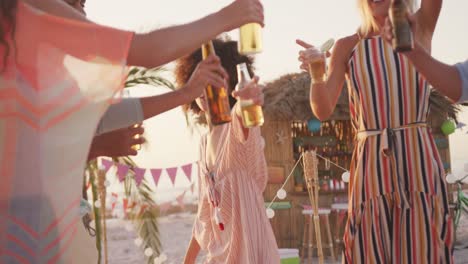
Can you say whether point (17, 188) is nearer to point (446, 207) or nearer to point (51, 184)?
point (51, 184)

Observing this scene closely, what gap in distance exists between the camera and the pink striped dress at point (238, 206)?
394 cm

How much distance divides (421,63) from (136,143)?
115 cm

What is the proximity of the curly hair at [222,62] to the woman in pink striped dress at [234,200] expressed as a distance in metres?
0.56

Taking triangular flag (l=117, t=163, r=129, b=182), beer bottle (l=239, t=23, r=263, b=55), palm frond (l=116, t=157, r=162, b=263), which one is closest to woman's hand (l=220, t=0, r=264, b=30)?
beer bottle (l=239, t=23, r=263, b=55)

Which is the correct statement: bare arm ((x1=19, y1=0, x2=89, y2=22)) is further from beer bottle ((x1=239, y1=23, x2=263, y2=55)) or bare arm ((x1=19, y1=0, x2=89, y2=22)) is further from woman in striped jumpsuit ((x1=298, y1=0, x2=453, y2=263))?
woman in striped jumpsuit ((x1=298, y1=0, x2=453, y2=263))

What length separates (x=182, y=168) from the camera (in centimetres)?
1143

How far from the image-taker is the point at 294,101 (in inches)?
525

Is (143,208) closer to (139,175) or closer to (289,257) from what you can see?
(139,175)

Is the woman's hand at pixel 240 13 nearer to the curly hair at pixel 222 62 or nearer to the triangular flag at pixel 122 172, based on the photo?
the curly hair at pixel 222 62

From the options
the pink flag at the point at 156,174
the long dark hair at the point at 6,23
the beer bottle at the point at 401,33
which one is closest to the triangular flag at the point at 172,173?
the pink flag at the point at 156,174

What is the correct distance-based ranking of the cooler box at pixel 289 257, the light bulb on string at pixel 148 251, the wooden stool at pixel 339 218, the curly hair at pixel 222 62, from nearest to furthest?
the curly hair at pixel 222 62
the cooler box at pixel 289 257
the light bulb on string at pixel 148 251
the wooden stool at pixel 339 218

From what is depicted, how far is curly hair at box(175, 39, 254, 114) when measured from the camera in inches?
188

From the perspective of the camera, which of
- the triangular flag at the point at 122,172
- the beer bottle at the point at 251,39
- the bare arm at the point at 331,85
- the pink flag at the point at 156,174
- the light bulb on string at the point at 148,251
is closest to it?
the beer bottle at the point at 251,39

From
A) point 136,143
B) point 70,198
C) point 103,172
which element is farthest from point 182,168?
point 70,198
